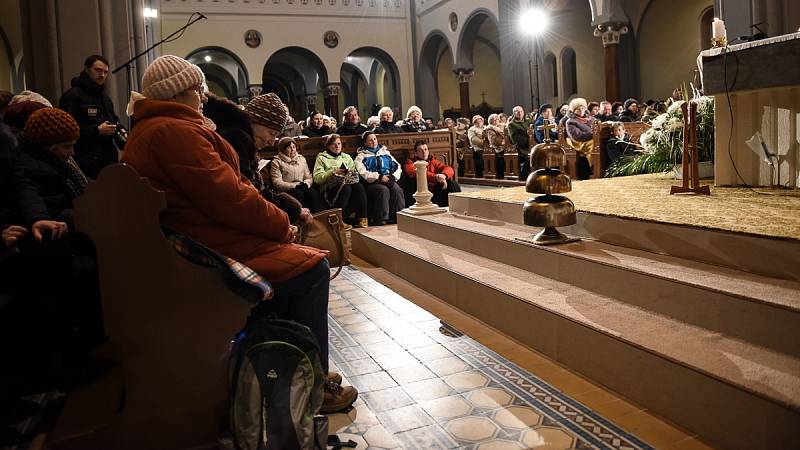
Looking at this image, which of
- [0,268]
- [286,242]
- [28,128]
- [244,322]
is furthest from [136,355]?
[28,128]

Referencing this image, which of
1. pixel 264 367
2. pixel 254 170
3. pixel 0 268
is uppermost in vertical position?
pixel 254 170

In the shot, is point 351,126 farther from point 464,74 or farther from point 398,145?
point 464,74

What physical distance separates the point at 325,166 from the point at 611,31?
10.2m

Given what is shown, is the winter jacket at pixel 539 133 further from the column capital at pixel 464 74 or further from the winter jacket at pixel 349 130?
the column capital at pixel 464 74

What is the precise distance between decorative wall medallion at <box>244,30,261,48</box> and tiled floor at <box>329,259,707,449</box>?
1647 centimetres

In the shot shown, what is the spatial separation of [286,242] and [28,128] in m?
1.50

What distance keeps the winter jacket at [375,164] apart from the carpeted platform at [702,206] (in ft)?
7.30

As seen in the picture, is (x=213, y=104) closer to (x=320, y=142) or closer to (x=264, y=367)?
(x=264, y=367)

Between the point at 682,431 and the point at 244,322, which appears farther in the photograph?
the point at 682,431

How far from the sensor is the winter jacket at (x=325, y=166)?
7.32 m

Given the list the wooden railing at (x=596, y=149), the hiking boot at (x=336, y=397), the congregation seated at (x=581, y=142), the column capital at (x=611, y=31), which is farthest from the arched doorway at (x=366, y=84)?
the hiking boot at (x=336, y=397)

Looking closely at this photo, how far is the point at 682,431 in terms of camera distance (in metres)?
2.44

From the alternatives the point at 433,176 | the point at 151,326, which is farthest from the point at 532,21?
the point at 151,326

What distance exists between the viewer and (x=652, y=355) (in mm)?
2615
